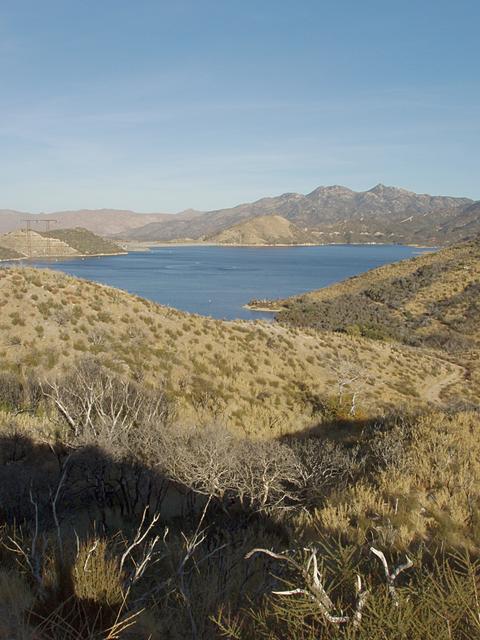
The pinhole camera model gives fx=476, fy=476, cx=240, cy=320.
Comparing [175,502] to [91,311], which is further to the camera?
[91,311]

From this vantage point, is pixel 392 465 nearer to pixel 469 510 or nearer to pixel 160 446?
pixel 469 510

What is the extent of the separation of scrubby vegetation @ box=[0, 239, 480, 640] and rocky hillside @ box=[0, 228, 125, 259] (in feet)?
409

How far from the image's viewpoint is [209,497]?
5.96 m

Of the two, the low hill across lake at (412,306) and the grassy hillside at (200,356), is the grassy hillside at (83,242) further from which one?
the grassy hillside at (200,356)

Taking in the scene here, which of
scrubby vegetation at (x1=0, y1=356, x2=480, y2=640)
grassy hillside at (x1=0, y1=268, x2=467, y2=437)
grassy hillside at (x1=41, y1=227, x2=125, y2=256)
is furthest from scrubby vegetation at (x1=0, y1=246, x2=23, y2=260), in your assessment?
scrubby vegetation at (x1=0, y1=356, x2=480, y2=640)

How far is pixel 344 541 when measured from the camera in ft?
15.1

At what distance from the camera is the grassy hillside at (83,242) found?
547ft

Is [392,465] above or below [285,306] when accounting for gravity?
above

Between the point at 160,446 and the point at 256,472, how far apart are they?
162 centimetres

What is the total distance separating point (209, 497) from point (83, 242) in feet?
592

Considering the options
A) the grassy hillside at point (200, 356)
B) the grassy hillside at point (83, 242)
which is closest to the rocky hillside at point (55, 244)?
the grassy hillside at point (83, 242)

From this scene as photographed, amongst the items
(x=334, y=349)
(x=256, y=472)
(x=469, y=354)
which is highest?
(x=256, y=472)

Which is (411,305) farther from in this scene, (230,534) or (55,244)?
(55,244)

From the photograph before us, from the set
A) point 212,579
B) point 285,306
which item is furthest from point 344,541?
point 285,306
